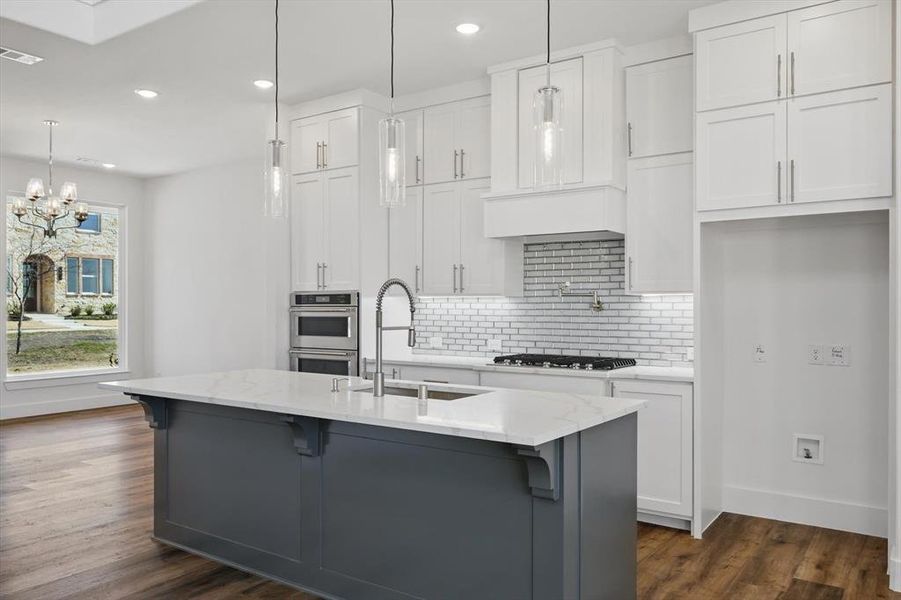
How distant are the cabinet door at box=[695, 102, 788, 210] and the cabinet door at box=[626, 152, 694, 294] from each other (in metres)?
0.29

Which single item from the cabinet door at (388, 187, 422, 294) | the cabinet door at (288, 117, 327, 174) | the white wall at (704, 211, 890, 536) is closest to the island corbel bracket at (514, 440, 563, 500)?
the white wall at (704, 211, 890, 536)

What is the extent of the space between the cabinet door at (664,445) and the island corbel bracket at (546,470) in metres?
1.80

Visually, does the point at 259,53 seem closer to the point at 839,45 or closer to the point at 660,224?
the point at 660,224

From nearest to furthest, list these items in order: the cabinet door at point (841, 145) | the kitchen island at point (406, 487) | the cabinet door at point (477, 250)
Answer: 1. the kitchen island at point (406, 487)
2. the cabinet door at point (841, 145)
3. the cabinet door at point (477, 250)

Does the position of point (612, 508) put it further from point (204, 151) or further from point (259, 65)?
point (204, 151)

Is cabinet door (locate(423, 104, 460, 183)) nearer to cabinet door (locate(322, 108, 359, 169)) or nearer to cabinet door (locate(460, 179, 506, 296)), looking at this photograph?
cabinet door (locate(460, 179, 506, 296))

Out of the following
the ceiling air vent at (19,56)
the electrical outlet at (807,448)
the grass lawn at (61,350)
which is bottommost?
the electrical outlet at (807,448)

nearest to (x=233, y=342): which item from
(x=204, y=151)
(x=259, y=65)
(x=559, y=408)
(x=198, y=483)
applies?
(x=204, y=151)

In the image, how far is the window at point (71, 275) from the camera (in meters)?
8.52

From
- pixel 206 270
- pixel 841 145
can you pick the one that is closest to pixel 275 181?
pixel 841 145

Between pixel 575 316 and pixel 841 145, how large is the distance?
207cm

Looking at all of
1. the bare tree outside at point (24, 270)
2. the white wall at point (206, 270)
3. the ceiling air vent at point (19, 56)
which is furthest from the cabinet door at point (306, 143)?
the bare tree outside at point (24, 270)

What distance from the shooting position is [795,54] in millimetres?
3680

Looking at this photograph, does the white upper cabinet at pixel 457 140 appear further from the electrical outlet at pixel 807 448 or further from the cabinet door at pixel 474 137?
the electrical outlet at pixel 807 448
